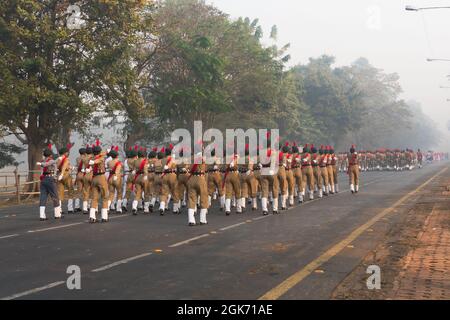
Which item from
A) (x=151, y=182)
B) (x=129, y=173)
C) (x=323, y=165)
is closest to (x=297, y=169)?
(x=323, y=165)

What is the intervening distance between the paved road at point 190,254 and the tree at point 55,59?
8.89 m

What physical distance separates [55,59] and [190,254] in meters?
18.7

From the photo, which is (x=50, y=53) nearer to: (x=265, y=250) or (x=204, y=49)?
(x=204, y=49)

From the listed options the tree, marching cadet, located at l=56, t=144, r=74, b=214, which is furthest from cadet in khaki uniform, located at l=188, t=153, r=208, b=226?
the tree

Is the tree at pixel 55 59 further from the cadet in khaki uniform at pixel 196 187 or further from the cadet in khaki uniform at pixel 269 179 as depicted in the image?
the cadet in khaki uniform at pixel 196 187

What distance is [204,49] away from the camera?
34.9 metres

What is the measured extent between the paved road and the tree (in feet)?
29.2

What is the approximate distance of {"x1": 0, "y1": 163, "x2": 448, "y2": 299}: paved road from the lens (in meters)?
7.00

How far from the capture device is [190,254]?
9469 mm

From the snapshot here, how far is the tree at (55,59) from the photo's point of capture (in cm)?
2262

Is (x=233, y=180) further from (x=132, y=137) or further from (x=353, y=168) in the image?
(x=132, y=137)

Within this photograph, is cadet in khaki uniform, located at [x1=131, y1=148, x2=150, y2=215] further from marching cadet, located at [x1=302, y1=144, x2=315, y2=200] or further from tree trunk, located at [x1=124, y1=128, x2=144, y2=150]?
tree trunk, located at [x1=124, y1=128, x2=144, y2=150]
